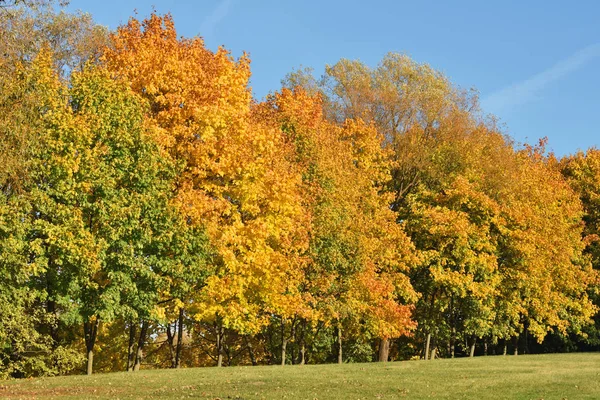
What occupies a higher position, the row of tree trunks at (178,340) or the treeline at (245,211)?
the treeline at (245,211)

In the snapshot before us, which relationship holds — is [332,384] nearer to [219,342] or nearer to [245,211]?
[245,211]

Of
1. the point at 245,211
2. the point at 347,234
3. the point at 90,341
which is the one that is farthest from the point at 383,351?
the point at 90,341

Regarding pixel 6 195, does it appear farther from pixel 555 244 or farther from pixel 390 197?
pixel 555 244

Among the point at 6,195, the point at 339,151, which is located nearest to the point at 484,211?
the point at 339,151

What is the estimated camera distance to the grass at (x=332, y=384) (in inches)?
925

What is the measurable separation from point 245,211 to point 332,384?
13448 mm

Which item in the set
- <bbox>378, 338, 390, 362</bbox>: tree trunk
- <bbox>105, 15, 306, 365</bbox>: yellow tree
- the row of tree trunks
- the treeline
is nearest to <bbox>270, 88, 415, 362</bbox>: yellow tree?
the treeline

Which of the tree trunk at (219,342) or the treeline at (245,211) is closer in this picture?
the treeline at (245,211)

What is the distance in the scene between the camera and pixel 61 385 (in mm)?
26578

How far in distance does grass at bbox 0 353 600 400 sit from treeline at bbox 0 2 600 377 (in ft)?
13.8

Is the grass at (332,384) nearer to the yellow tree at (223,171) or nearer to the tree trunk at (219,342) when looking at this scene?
the yellow tree at (223,171)

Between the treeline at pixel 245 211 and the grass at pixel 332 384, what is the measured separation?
419 cm

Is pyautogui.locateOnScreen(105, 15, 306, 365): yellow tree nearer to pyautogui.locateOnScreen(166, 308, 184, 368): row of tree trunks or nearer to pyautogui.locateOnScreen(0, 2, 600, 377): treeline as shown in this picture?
pyautogui.locateOnScreen(0, 2, 600, 377): treeline

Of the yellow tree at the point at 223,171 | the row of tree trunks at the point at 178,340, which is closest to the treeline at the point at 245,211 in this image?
the yellow tree at the point at 223,171
